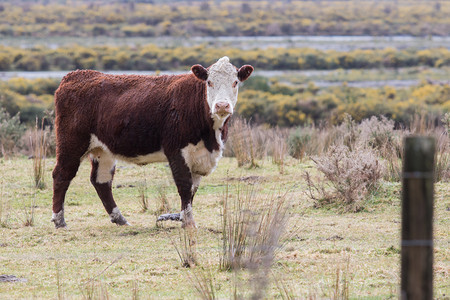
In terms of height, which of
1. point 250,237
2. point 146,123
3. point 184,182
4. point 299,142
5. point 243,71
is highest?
point 243,71

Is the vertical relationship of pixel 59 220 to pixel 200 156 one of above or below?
below

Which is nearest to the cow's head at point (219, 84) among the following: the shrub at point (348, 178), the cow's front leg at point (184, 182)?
the cow's front leg at point (184, 182)

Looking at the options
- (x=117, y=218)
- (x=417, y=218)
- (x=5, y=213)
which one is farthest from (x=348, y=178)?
(x=417, y=218)

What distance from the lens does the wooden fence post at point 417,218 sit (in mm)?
4059

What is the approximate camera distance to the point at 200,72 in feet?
31.2

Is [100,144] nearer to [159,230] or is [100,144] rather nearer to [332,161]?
[159,230]

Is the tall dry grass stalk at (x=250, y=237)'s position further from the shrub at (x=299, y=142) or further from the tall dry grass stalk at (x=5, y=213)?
the shrub at (x=299, y=142)

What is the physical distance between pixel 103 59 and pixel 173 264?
130 ft

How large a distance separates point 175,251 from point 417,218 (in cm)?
450

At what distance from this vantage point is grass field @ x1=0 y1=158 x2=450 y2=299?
6.69 metres

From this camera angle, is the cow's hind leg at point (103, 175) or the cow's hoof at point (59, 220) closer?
the cow's hoof at point (59, 220)

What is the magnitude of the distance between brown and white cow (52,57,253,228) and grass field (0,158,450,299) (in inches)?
25.2

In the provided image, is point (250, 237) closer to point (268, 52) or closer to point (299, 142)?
point (299, 142)

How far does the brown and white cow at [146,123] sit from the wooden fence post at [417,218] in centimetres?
512
